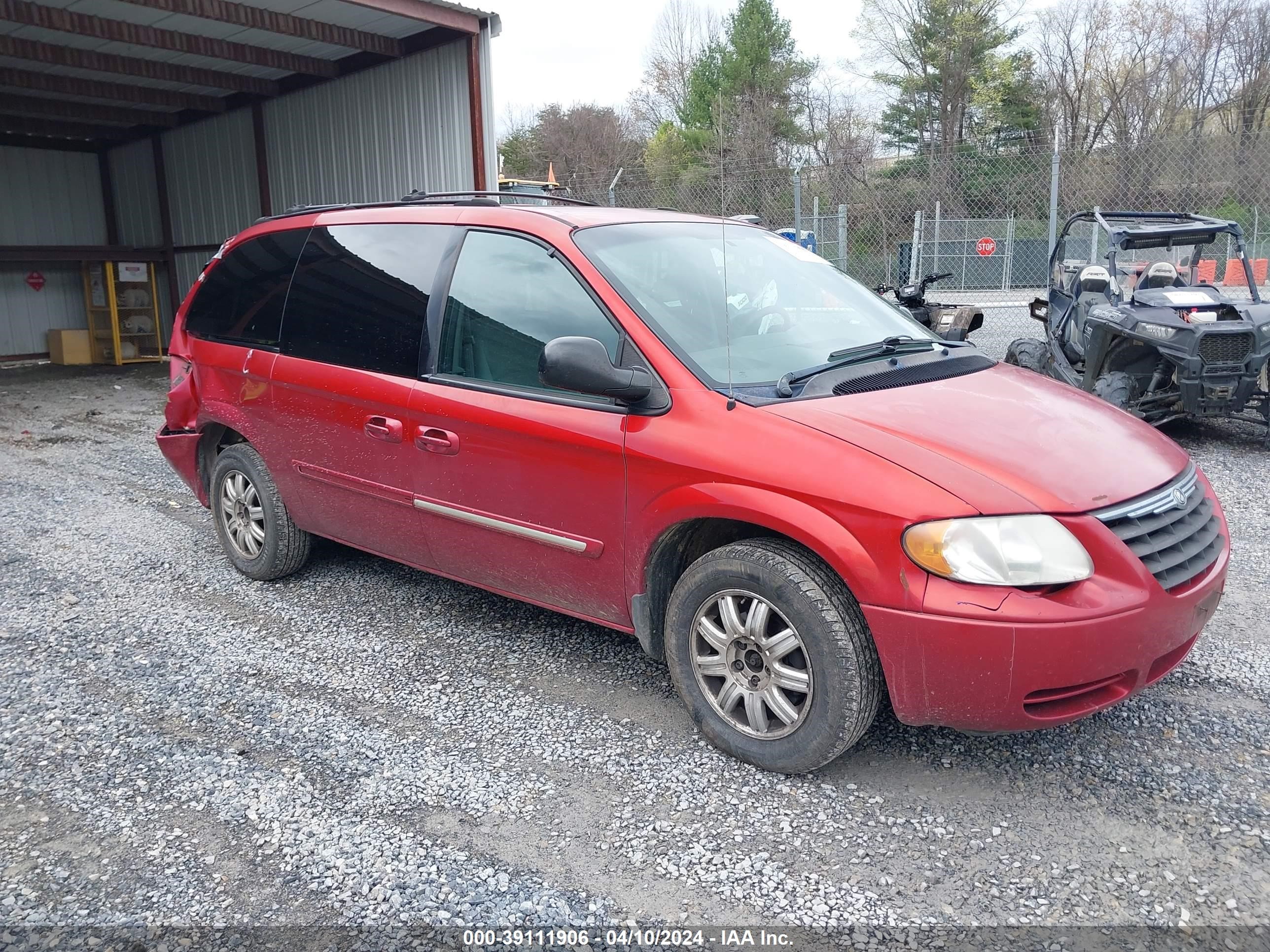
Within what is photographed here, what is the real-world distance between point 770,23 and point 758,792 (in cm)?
4274

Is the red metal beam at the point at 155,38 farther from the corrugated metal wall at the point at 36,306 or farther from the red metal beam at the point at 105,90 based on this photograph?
the corrugated metal wall at the point at 36,306

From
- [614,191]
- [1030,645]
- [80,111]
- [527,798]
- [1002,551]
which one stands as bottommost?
[527,798]

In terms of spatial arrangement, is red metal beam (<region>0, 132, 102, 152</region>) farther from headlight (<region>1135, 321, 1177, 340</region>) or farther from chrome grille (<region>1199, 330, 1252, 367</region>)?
chrome grille (<region>1199, 330, 1252, 367</region>)

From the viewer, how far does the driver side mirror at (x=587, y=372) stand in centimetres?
311

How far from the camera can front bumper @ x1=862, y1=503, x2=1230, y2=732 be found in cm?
260

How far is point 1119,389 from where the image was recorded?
24.7ft

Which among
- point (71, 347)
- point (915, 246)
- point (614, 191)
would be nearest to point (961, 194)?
point (915, 246)

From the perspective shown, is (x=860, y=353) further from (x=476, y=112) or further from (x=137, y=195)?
(x=137, y=195)

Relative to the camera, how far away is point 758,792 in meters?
3.00

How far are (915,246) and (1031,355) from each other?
5045mm

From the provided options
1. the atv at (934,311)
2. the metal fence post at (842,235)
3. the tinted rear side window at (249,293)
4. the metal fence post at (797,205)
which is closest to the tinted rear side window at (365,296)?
the tinted rear side window at (249,293)

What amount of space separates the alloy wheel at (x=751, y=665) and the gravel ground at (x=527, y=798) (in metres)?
0.19

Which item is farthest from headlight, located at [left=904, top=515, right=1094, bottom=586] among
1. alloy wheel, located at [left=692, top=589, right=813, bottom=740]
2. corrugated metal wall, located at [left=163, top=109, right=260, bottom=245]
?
corrugated metal wall, located at [left=163, top=109, right=260, bottom=245]

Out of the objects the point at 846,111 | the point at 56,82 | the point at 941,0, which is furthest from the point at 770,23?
the point at 56,82
